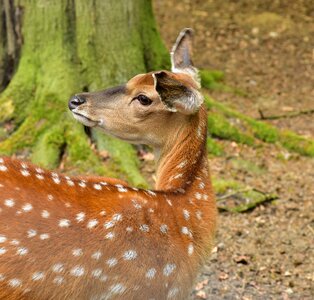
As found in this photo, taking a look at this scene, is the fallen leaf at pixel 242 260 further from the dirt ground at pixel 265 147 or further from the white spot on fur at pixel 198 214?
the white spot on fur at pixel 198 214

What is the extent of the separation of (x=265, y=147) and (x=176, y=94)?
359cm

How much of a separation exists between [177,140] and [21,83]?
8.64ft

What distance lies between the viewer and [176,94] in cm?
445

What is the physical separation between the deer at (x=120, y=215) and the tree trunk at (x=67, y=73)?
1.84m

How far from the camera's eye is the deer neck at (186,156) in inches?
186

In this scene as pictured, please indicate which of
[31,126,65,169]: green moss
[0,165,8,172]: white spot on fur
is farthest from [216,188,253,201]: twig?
[0,165,8,172]: white spot on fur

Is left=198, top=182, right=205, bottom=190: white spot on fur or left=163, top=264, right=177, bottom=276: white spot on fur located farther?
left=198, top=182, right=205, bottom=190: white spot on fur

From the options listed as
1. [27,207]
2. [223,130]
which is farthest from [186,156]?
[223,130]

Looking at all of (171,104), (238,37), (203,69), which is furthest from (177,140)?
(238,37)

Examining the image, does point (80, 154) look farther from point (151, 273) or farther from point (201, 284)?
point (151, 273)

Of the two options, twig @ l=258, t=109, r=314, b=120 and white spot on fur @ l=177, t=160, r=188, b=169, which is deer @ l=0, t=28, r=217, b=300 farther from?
twig @ l=258, t=109, r=314, b=120

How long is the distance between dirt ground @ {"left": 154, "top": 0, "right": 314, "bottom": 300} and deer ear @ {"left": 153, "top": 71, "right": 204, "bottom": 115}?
1.66 m

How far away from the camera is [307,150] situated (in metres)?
7.99

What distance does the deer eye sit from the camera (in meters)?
4.70
